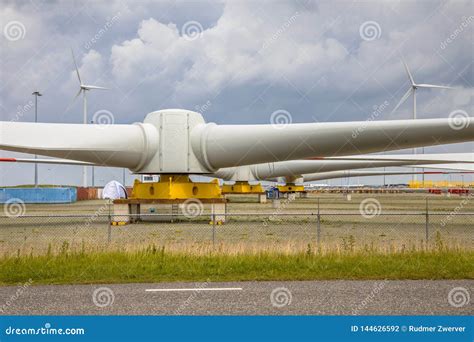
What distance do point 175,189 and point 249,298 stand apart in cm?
1545

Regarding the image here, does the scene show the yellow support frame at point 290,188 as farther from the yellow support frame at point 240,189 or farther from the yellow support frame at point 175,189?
the yellow support frame at point 175,189

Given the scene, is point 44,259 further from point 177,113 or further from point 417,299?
point 177,113

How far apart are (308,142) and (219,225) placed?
5901 mm

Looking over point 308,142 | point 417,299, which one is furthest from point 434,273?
point 308,142

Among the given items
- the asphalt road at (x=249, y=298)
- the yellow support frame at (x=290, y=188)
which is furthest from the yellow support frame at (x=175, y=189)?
the yellow support frame at (x=290, y=188)

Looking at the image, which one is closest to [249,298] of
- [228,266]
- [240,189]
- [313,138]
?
[228,266]

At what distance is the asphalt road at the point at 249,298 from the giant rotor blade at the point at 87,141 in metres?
12.9

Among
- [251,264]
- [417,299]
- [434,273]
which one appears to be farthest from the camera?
[251,264]

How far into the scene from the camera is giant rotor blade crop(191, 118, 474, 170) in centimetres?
1944

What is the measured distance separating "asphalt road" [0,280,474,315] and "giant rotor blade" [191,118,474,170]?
10.9m

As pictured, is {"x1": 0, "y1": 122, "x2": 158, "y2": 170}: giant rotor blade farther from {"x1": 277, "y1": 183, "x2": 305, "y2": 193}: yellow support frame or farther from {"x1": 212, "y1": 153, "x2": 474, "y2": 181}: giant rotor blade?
{"x1": 277, "y1": 183, "x2": 305, "y2": 193}: yellow support frame

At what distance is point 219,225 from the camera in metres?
22.6

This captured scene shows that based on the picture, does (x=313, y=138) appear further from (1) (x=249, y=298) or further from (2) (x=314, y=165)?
(2) (x=314, y=165)

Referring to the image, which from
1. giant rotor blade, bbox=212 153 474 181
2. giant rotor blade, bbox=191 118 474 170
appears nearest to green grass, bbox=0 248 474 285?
giant rotor blade, bbox=191 118 474 170
